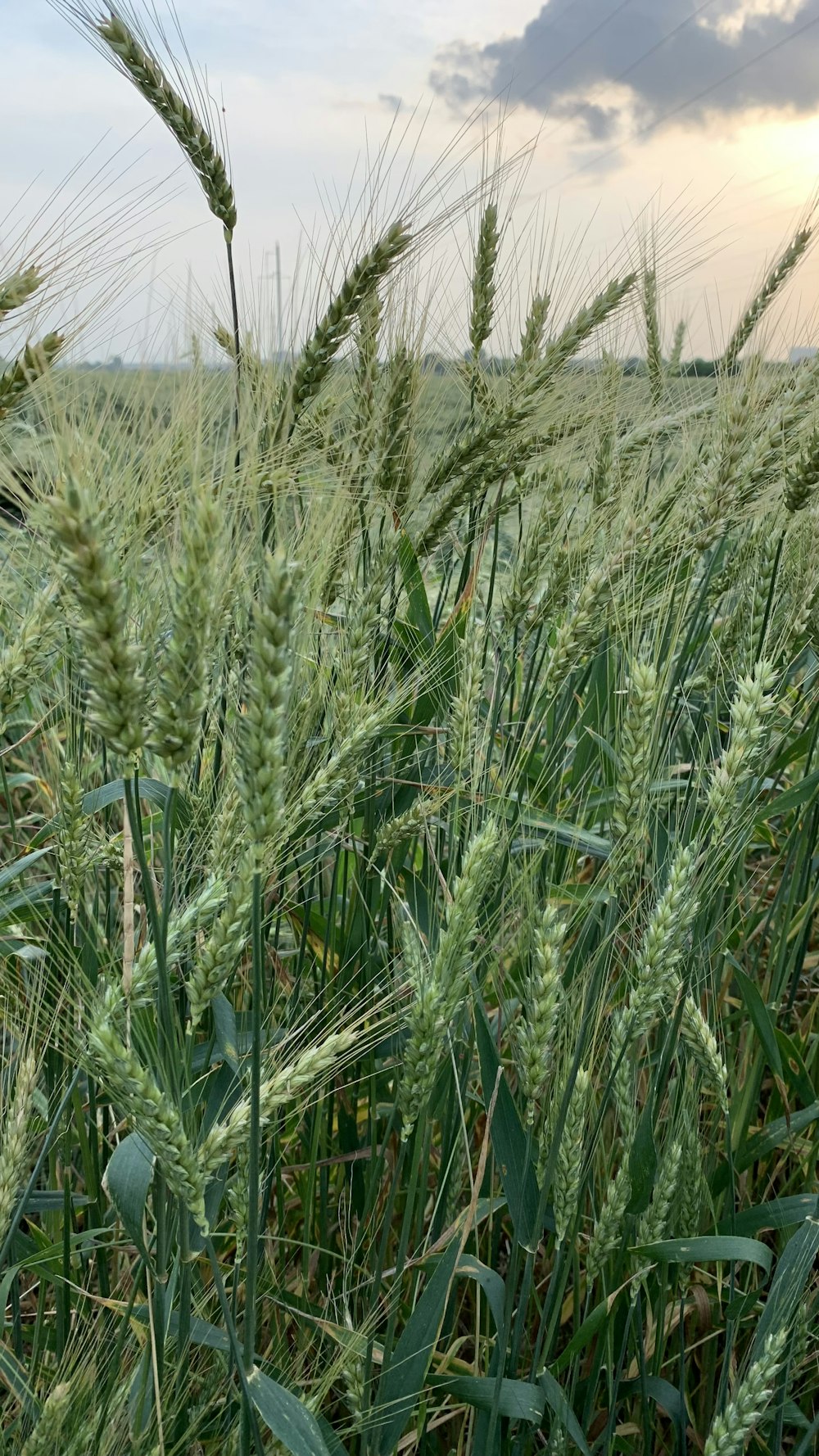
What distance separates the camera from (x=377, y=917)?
1.37m

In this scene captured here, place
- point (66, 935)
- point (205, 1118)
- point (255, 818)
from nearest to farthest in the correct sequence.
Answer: point (255, 818)
point (205, 1118)
point (66, 935)

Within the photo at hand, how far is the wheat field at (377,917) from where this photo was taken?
0.77m

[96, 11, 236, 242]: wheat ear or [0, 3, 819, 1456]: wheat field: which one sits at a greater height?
[96, 11, 236, 242]: wheat ear

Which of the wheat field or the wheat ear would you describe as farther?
the wheat ear

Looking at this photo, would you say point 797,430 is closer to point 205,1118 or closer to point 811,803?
point 811,803

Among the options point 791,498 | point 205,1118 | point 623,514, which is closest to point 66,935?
point 205,1118

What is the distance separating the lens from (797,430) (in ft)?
5.39

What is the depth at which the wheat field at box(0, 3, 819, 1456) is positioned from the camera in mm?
767

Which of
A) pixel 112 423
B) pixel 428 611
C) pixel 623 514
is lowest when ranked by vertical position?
pixel 428 611

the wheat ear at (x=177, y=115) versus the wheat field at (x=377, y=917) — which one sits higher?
the wheat ear at (x=177, y=115)

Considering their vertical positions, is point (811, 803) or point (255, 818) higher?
point (255, 818)

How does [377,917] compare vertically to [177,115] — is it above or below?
below

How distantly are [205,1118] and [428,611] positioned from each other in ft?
2.83

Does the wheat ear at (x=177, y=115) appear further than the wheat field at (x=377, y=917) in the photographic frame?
Yes
